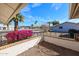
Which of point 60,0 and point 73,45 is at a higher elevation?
point 60,0

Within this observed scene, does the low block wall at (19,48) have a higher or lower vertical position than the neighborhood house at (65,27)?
lower

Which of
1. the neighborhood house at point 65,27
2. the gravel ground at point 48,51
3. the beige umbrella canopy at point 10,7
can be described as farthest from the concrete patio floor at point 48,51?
the beige umbrella canopy at point 10,7

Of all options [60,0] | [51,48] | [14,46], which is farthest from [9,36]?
[60,0]

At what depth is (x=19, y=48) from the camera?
18.0ft

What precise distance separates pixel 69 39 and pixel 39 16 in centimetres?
113

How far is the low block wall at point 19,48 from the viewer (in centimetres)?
468

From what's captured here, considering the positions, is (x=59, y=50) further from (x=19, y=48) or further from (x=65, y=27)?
(x=19, y=48)

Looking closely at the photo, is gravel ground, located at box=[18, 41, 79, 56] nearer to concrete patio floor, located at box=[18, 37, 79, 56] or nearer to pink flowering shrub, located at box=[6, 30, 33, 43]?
concrete patio floor, located at box=[18, 37, 79, 56]

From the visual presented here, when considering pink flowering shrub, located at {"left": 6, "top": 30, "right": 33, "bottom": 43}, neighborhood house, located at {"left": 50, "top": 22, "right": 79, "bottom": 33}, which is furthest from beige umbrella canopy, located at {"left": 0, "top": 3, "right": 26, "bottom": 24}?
neighborhood house, located at {"left": 50, "top": 22, "right": 79, "bottom": 33}

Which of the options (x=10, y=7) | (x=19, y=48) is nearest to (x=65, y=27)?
(x=19, y=48)

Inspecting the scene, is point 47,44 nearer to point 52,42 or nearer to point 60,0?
point 52,42

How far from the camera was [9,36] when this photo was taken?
247 inches

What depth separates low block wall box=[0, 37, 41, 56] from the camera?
15.3ft

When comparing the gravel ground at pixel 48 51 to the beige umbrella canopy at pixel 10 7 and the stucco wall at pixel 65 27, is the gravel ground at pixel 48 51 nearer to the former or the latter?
the stucco wall at pixel 65 27
